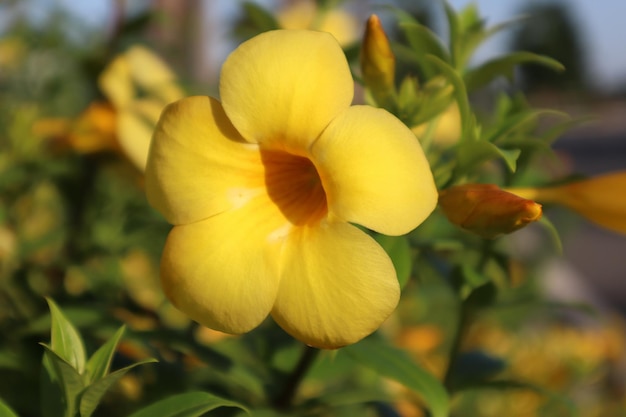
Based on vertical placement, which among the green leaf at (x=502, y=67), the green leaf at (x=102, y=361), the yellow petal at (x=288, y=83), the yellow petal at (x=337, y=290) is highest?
the yellow petal at (x=288, y=83)

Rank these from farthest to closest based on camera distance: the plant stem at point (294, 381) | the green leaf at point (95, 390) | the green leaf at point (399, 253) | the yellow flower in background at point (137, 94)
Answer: the yellow flower in background at point (137, 94), the plant stem at point (294, 381), the green leaf at point (399, 253), the green leaf at point (95, 390)

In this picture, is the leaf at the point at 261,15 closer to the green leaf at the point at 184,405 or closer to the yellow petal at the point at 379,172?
the yellow petal at the point at 379,172

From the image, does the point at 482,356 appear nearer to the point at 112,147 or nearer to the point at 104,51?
the point at 112,147

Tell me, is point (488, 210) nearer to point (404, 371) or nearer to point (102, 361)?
point (404, 371)

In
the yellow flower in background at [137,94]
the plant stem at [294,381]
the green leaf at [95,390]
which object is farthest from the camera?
the yellow flower in background at [137,94]

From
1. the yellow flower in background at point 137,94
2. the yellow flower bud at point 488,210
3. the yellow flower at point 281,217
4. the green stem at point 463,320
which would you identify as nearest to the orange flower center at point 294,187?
the yellow flower at point 281,217

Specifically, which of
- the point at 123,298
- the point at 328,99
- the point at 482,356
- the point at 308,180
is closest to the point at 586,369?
the point at 482,356

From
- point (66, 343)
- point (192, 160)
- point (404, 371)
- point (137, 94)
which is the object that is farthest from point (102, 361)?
point (137, 94)

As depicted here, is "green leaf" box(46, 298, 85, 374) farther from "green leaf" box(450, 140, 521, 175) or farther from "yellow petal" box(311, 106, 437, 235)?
"green leaf" box(450, 140, 521, 175)
